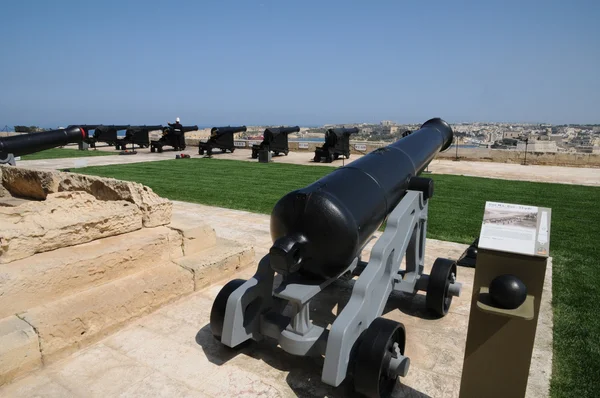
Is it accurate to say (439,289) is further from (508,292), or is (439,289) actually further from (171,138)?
(171,138)

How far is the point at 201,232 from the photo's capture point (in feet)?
14.6

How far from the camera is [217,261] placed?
4273 mm

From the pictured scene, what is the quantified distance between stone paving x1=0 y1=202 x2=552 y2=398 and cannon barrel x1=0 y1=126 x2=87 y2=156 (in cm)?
901

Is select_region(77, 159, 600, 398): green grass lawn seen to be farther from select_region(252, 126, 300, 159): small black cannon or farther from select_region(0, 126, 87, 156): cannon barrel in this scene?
select_region(252, 126, 300, 159): small black cannon

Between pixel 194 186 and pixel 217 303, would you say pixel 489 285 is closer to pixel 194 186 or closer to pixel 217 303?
pixel 217 303

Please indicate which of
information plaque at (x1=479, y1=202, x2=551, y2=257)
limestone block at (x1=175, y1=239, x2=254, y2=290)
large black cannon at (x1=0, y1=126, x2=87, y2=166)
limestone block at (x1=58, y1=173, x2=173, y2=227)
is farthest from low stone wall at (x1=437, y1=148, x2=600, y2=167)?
information plaque at (x1=479, y1=202, x2=551, y2=257)

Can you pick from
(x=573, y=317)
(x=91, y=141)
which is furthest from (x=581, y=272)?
(x=91, y=141)

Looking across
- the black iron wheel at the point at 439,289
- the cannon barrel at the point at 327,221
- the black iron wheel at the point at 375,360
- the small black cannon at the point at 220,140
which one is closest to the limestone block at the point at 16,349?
the cannon barrel at the point at 327,221

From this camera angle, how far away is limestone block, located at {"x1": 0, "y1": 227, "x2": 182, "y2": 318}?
2.92 m

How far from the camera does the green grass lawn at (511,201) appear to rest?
3.01m

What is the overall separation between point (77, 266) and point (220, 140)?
57.2ft

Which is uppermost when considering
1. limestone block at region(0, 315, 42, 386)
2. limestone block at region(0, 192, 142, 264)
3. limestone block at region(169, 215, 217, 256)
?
limestone block at region(0, 192, 142, 264)

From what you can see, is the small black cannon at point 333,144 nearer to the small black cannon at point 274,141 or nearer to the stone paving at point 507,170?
the stone paving at point 507,170

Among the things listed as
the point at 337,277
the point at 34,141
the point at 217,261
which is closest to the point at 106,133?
the point at 34,141
